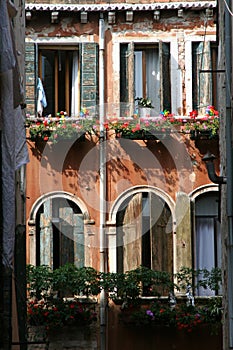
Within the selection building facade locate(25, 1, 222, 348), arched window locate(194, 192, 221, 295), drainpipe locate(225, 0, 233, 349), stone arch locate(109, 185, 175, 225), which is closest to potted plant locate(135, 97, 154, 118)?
building facade locate(25, 1, 222, 348)

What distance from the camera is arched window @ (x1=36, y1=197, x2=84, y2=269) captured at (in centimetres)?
2023

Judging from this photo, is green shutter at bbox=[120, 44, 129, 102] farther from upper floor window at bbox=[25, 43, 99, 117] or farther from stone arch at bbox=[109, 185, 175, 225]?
stone arch at bbox=[109, 185, 175, 225]

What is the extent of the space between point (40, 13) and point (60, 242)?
4549mm

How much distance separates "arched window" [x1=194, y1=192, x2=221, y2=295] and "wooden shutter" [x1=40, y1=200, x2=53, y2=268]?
2820mm

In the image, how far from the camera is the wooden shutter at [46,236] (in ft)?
66.0

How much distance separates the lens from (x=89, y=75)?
20.8m

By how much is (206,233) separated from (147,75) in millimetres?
3391

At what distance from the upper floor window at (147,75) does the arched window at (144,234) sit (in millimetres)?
1855

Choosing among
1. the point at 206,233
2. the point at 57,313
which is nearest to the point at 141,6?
the point at 206,233

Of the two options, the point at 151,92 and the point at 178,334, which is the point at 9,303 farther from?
the point at 151,92

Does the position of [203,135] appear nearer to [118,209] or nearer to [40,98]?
[118,209]

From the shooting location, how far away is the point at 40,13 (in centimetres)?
2077

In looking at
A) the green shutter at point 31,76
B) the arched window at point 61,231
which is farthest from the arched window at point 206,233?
the green shutter at point 31,76

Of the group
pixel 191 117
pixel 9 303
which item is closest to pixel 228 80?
pixel 9 303
